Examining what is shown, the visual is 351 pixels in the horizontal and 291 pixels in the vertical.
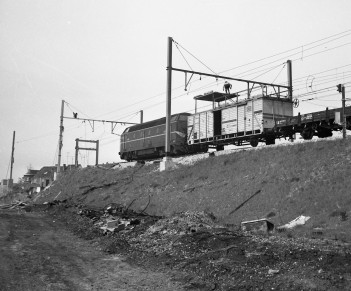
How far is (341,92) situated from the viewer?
19891 millimetres

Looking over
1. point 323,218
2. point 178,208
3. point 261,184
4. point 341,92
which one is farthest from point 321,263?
point 341,92

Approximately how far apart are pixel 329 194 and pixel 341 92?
8094 millimetres

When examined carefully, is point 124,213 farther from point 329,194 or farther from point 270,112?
point 270,112

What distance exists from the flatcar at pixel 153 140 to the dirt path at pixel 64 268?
15.7m

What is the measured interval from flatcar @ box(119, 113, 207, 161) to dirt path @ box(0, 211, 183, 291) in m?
15.7

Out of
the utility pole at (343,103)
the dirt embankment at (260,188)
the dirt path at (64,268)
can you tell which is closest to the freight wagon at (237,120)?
the dirt embankment at (260,188)

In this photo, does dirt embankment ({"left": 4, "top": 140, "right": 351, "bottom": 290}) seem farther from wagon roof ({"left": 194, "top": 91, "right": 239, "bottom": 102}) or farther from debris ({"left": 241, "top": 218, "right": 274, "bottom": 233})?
wagon roof ({"left": 194, "top": 91, "right": 239, "bottom": 102})

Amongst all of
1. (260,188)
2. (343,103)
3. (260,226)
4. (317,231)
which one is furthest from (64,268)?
(343,103)

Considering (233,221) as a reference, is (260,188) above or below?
above

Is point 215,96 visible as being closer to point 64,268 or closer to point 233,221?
point 233,221

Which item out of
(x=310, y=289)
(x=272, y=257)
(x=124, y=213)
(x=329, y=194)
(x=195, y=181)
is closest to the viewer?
(x=310, y=289)

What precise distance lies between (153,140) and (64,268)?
25.0 meters

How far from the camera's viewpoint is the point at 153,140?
34.9 metres

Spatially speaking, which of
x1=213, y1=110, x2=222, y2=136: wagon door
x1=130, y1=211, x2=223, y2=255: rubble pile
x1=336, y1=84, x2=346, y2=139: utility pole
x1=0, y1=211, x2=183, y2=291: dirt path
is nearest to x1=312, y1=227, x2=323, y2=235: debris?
x1=130, y1=211, x2=223, y2=255: rubble pile
